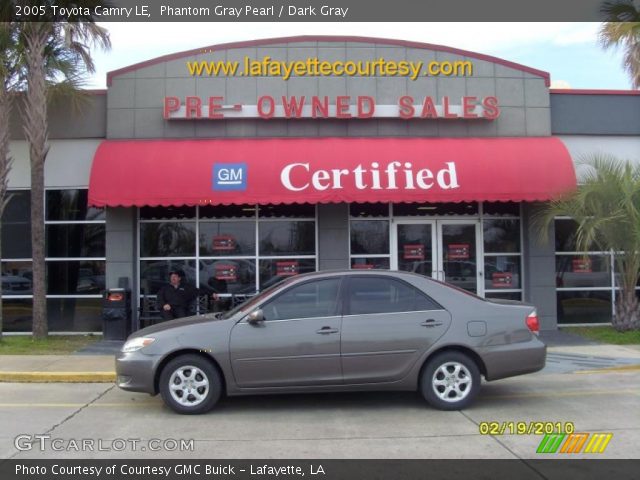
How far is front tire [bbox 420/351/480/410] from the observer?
7055mm

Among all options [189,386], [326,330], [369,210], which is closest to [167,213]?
→ [369,210]

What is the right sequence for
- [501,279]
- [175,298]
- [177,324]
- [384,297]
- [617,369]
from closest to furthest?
[384,297] → [177,324] → [617,369] → [175,298] → [501,279]

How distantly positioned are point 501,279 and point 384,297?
717cm

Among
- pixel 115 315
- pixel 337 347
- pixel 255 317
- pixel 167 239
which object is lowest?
pixel 115 315

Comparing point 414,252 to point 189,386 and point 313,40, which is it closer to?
point 313,40

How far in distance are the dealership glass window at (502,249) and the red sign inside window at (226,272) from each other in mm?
5466

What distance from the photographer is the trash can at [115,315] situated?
12336 mm

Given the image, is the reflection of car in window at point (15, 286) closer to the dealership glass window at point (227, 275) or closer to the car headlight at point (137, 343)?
the dealership glass window at point (227, 275)

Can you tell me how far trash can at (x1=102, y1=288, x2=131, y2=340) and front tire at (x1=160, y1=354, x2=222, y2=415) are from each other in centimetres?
576

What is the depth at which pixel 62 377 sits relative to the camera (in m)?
9.18

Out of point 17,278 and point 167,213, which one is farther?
point 17,278

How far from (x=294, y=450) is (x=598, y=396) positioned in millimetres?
4412
